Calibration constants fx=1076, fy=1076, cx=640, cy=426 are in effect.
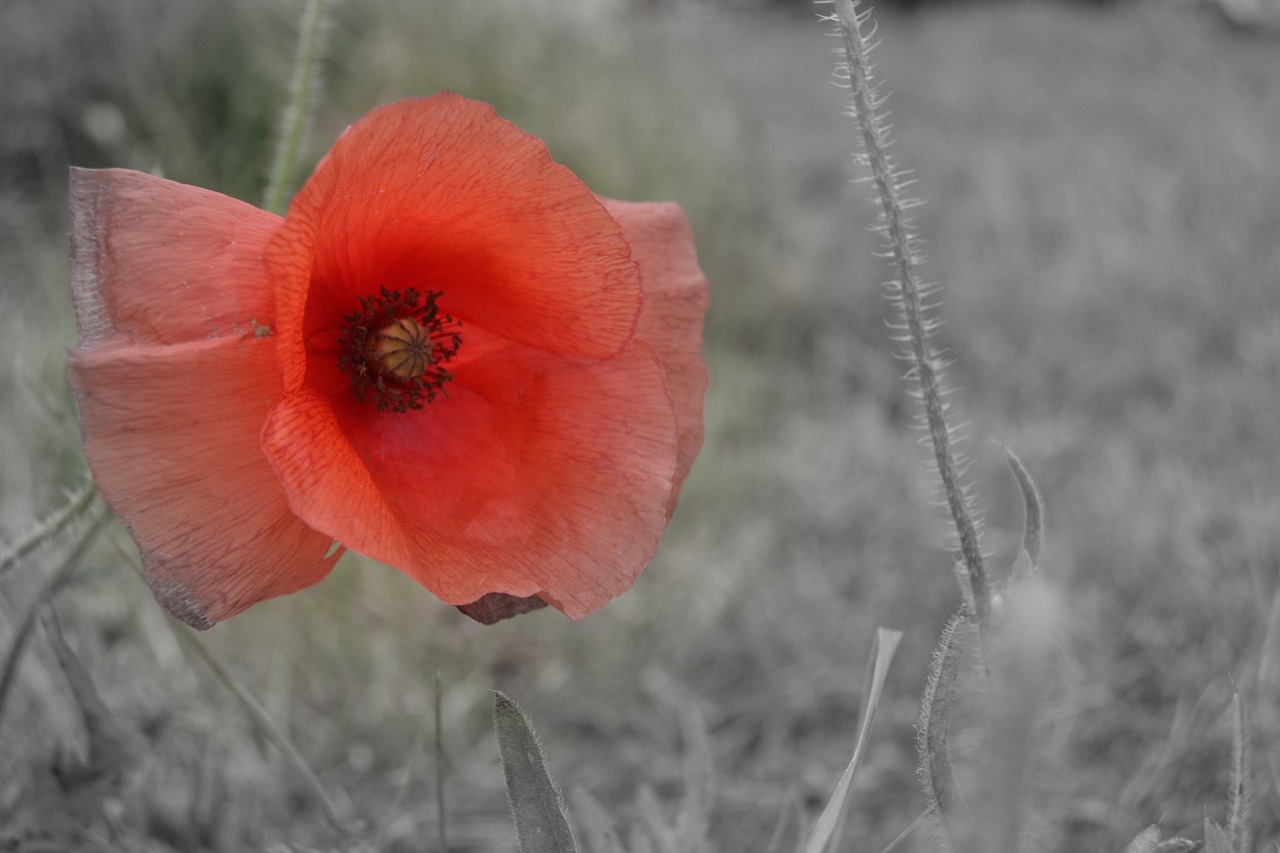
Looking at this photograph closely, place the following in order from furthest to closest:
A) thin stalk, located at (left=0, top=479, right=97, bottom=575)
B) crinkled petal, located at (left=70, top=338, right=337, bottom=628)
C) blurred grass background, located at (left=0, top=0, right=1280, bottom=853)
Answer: blurred grass background, located at (left=0, top=0, right=1280, bottom=853)
thin stalk, located at (left=0, top=479, right=97, bottom=575)
crinkled petal, located at (left=70, top=338, right=337, bottom=628)

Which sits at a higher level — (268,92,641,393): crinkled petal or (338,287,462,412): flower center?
(268,92,641,393): crinkled petal

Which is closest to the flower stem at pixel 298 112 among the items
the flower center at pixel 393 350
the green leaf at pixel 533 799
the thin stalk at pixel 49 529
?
the flower center at pixel 393 350

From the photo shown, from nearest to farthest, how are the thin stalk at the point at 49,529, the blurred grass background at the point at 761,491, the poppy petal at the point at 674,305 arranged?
the thin stalk at the point at 49,529 < the poppy petal at the point at 674,305 < the blurred grass background at the point at 761,491

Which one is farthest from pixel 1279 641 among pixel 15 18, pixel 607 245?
pixel 15 18

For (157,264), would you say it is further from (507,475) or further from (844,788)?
(844,788)

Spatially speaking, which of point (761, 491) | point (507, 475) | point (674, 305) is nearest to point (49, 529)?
point (507, 475)

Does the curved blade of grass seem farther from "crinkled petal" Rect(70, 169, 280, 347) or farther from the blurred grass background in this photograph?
"crinkled petal" Rect(70, 169, 280, 347)

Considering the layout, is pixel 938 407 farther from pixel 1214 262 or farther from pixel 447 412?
pixel 1214 262

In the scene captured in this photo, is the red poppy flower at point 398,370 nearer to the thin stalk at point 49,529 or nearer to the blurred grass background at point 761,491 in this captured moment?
the thin stalk at point 49,529

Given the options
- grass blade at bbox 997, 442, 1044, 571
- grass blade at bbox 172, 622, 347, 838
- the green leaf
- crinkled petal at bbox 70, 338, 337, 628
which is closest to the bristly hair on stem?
grass blade at bbox 997, 442, 1044, 571
